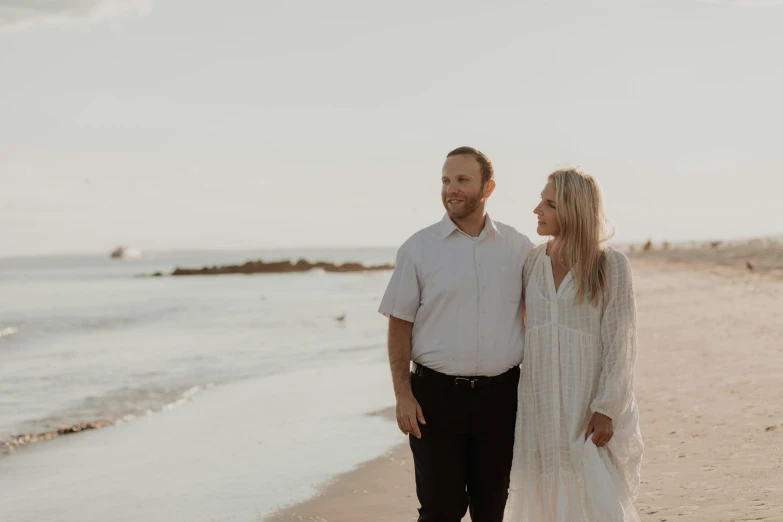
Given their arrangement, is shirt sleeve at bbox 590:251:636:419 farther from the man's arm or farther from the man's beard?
the man's arm

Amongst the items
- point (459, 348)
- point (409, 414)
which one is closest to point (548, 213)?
point (459, 348)

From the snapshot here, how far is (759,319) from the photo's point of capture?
49.8 feet

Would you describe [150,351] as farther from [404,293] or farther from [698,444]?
[404,293]

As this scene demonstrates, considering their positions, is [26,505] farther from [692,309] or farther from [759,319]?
[692,309]

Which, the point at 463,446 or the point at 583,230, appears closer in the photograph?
the point at 583,230

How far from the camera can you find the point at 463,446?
3.99m

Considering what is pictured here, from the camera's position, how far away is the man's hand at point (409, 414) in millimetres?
3887

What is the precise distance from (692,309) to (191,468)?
14108 mm

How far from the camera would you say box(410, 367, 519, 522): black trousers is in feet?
12.9

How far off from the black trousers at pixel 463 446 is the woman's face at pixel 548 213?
0.70 meters

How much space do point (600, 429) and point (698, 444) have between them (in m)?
3.54

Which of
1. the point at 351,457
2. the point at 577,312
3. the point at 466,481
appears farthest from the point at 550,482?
the point at 351,457

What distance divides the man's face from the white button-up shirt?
0.31ft

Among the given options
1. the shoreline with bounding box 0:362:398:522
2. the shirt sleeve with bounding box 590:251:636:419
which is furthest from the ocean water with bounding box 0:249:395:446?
the shirt sleeve with bounding box 590:251:636:419
